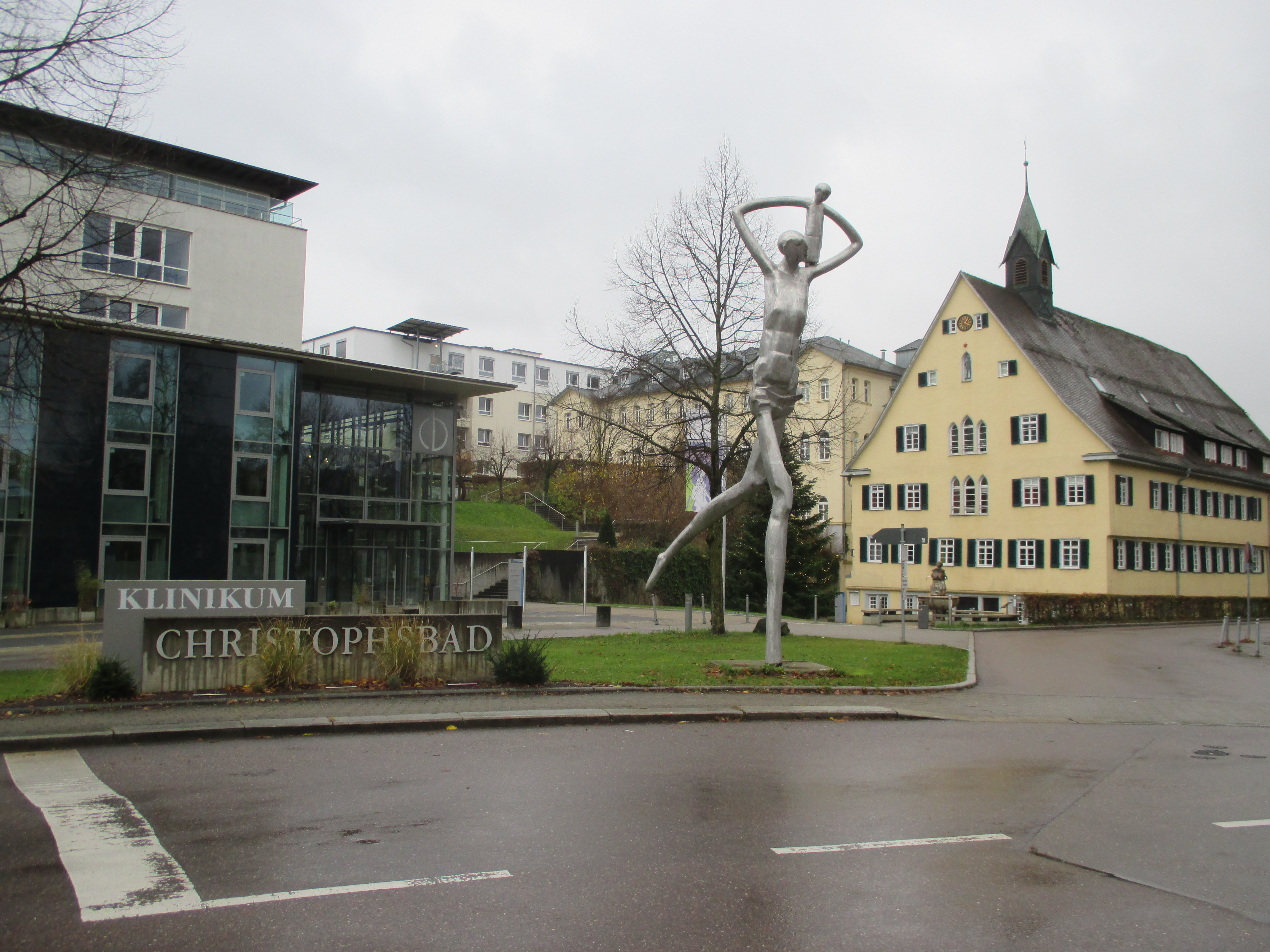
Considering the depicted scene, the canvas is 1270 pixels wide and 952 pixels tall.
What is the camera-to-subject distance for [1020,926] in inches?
188

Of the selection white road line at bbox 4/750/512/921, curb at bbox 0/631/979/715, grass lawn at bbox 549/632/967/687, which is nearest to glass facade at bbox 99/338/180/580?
grass lawn at bbox 549/632/967/687

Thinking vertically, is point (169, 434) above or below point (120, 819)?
above

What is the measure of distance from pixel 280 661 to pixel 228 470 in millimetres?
19743

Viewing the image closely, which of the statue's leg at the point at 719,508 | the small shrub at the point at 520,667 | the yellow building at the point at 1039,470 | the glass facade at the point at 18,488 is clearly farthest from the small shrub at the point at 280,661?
the yellow building at the point at 1039,470

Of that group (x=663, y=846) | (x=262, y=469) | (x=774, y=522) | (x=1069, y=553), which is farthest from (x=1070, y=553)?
(x=663, y=846)

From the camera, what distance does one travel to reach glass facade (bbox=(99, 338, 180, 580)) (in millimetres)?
28062

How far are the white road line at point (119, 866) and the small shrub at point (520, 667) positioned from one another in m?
5.69

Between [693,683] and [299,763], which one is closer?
[299,763]

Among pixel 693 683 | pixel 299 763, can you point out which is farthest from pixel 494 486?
pixel 299 763

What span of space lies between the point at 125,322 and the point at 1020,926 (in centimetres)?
2199

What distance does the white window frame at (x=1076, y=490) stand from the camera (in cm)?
4297

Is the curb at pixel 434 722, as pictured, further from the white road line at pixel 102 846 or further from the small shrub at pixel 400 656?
the small shrub at pixel 400 656

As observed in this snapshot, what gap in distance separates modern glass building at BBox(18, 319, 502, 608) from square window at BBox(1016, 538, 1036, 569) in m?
25.2

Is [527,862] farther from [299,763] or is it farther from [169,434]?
[169,434]
